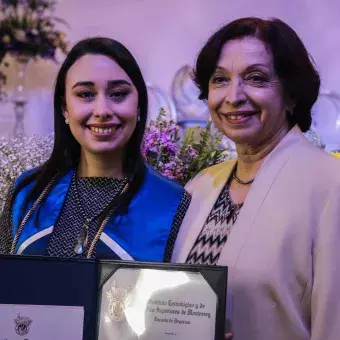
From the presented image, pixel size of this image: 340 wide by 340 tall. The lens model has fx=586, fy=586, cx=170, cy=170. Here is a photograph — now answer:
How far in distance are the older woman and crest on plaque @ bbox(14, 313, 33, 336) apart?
17.7 inches

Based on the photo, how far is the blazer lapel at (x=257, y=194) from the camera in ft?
4.86

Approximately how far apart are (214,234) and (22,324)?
0.56m

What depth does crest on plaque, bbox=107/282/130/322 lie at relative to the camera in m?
1.34

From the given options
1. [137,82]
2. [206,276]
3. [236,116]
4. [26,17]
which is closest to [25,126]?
[26,17]

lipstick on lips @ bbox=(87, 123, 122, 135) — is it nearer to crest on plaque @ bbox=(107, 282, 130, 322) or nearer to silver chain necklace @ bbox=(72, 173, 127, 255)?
silver chain necklace @ bbox=(72, 173, 127, 255)

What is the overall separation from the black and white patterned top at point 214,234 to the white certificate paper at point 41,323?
379 millimetres

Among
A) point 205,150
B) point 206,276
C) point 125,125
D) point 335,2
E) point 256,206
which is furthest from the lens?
point 335,2

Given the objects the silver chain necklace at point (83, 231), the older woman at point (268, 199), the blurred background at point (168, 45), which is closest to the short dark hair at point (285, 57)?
the older woman at point (268, 199)

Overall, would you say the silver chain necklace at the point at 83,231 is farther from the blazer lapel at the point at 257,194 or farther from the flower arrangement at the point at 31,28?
the flower arrangement at the point at 31,28

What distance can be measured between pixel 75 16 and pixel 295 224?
72.3 inches

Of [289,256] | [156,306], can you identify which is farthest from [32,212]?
[289,256]

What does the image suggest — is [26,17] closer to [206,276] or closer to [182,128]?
[182,128]

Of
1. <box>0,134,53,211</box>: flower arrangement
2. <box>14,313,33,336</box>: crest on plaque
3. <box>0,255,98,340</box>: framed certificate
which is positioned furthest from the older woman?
<box>0,134,53,211</box>: flower arrangement

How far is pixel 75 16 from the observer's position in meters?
2.84
